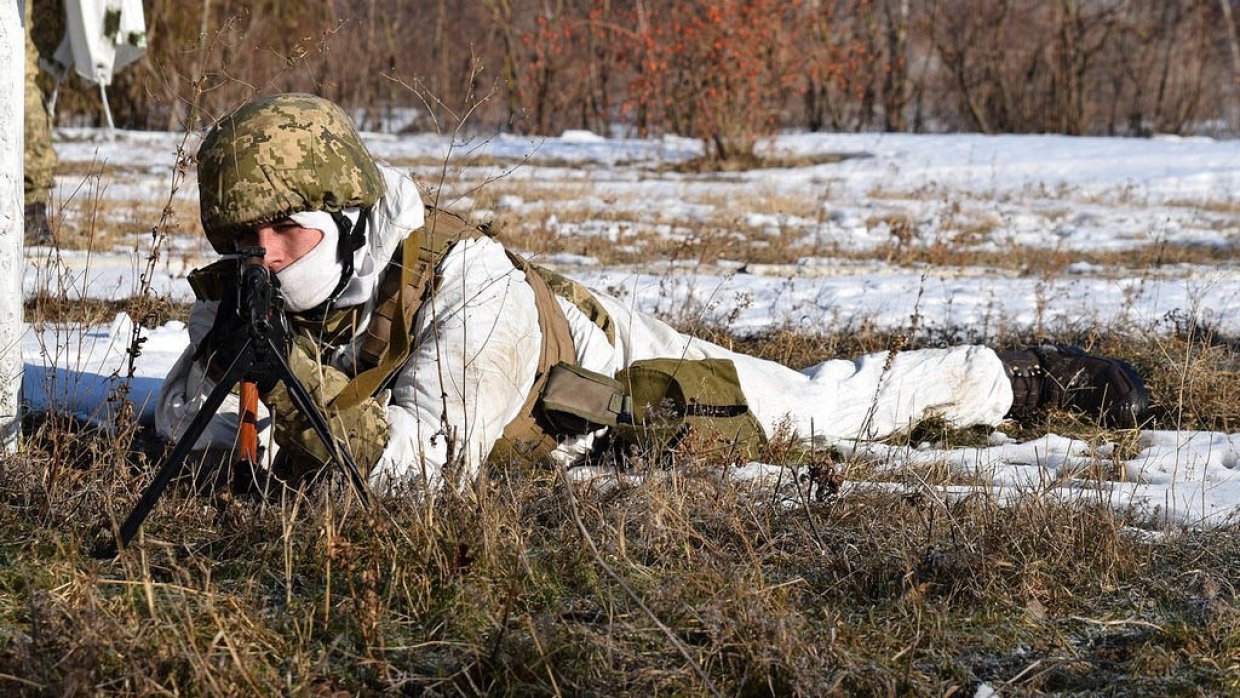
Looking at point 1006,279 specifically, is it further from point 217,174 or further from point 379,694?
point 379,694

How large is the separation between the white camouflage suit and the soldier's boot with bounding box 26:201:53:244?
4201mm

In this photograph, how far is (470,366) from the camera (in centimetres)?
303

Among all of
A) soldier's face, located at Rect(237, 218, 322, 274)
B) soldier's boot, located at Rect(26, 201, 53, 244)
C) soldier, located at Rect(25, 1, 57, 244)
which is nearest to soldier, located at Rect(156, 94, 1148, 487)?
soldier's face, located at Rect(237, 218, 322, 274)

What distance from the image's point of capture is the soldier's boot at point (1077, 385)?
14.5ft

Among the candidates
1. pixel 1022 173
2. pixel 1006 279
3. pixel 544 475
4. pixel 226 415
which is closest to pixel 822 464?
pixel 544 475

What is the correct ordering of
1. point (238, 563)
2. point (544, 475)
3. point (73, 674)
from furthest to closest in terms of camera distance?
point (544, 475)
point (238, 563)
point (73, 674)

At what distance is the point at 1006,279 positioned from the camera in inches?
308

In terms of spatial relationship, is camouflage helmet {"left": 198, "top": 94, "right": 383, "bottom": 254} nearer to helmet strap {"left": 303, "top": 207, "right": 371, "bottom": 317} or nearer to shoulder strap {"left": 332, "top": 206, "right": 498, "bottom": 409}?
helmet strap {"left": 303, "top": 207, "right": 371, "bottom": 317}

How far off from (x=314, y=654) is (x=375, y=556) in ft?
0.81

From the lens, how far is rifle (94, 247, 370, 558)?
242 cm

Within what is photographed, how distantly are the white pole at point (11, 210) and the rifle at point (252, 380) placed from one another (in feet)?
2.51

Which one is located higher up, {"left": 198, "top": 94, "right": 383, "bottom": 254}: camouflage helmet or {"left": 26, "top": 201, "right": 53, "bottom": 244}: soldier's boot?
{"left": 198, "top": 94, "right": 383, "bottom": 254}: camouflage helmet

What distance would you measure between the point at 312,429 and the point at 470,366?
0.40m

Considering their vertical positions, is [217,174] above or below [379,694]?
above
